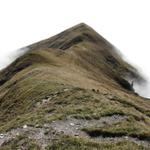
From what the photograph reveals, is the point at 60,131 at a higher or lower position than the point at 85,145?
higher

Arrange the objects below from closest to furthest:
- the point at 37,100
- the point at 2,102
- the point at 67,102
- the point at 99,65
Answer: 1. the point at 67,102
2. the point at 37,100
3. the point at 2,102
4. the point at 99,65

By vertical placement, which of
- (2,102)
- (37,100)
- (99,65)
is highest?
(37,100)

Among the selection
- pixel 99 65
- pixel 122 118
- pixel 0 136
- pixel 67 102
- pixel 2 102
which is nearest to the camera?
pixel 0 136

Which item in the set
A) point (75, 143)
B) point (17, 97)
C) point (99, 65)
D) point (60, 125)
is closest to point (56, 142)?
point (75, 143)

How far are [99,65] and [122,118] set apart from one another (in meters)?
148

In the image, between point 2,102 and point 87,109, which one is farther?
point 2,102

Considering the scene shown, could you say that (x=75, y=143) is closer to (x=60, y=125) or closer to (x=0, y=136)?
(x=60, y=125)

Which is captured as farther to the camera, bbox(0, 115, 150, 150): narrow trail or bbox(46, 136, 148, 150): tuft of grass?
bbox(0, 115, 150, 150): narrow trail

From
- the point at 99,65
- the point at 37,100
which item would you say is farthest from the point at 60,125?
the point at 99,65

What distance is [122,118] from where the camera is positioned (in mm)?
45531

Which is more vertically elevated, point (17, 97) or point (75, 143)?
point (75, 143)

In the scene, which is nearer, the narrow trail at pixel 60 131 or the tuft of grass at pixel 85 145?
the tuft of grass at pixel 85 145

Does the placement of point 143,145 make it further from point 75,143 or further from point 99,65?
point 99,65

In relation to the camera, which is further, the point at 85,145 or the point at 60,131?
the point at 60,131
